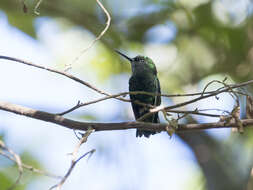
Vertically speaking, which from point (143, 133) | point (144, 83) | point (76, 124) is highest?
point (144, 83)

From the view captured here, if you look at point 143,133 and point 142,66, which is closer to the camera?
point 143,133

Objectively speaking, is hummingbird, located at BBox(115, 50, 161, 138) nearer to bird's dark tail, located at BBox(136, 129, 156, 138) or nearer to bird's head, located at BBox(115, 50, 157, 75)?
bird's head, located at BBox(115, 50, 157, 75)

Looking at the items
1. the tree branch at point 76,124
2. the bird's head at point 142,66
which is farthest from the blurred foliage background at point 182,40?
the tree branch at point 76,124

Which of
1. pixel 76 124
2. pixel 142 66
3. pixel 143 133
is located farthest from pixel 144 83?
pixel 76 124

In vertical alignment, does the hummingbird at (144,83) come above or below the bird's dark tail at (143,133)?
above

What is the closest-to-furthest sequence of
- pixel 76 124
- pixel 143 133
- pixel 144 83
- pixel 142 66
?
1. pixel 76 124
2. pixel 143 133
3. pixel 144 83
4. pixel 142 66

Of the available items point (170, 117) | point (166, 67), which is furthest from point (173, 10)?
point (170, 117)

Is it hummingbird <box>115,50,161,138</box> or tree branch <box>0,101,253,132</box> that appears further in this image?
hummingbird <box>115,50,161,138</box>

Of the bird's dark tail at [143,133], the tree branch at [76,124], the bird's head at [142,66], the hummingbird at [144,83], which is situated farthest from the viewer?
the bird's head at [142,66]

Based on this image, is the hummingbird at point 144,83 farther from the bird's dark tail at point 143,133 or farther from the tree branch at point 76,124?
the tree branch at point 76,124

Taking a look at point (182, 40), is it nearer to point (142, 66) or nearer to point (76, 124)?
point (142, 66)

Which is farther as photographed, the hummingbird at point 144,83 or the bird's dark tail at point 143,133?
the hummingbird at point 144,83

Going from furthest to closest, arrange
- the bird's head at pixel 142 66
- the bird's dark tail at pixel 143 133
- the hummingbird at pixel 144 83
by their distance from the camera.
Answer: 1. the bird's head at pixel 142 66
2. the hummingbird at pixel 144 83
3. the bird's dark tail at pixel 143 133

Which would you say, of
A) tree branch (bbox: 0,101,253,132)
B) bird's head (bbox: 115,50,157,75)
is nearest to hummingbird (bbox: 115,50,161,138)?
bird's head (bbox: 115,50,157,75)
